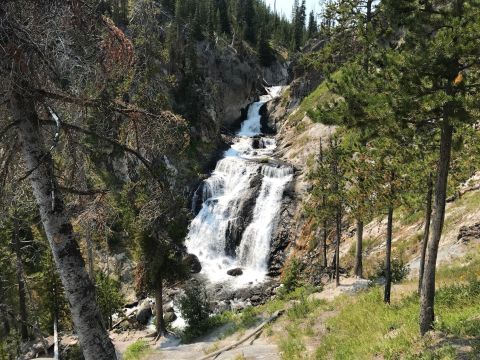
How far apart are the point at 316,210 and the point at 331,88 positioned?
1207cm

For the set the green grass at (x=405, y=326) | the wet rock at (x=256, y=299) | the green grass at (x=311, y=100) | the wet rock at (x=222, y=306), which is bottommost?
the wet rock at (x=222, y=306)

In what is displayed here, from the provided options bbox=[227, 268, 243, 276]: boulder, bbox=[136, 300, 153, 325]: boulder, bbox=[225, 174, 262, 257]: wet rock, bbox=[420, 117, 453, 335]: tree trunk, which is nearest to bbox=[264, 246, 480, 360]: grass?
bbox=[420, 117, 453, 335]: tree trunk

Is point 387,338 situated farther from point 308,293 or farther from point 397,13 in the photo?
point 308,293

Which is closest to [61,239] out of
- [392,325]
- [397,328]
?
[397,328]

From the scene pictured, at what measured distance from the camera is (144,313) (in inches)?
1133

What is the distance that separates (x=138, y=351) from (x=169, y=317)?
23.9 ft

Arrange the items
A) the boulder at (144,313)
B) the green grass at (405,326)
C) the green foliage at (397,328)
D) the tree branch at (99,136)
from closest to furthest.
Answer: the tree branch at (99,136) < the green grass at (405,326) < the green foliage at (397,328) < the boulder at (144,313)

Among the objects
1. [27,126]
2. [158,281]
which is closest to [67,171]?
[27,126]

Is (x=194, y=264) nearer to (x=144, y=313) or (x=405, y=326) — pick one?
(x=144, y=313)

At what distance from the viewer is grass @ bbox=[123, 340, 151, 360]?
19666mm

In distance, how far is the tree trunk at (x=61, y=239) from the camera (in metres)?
4.54

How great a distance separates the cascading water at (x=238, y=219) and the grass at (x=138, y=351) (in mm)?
11382

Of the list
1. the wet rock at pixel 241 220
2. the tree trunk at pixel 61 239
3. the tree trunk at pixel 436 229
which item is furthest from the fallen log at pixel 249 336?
the wet rock at pixel 241 220

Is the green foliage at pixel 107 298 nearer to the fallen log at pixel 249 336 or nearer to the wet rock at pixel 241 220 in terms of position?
the fallen log at pixel 249 336
